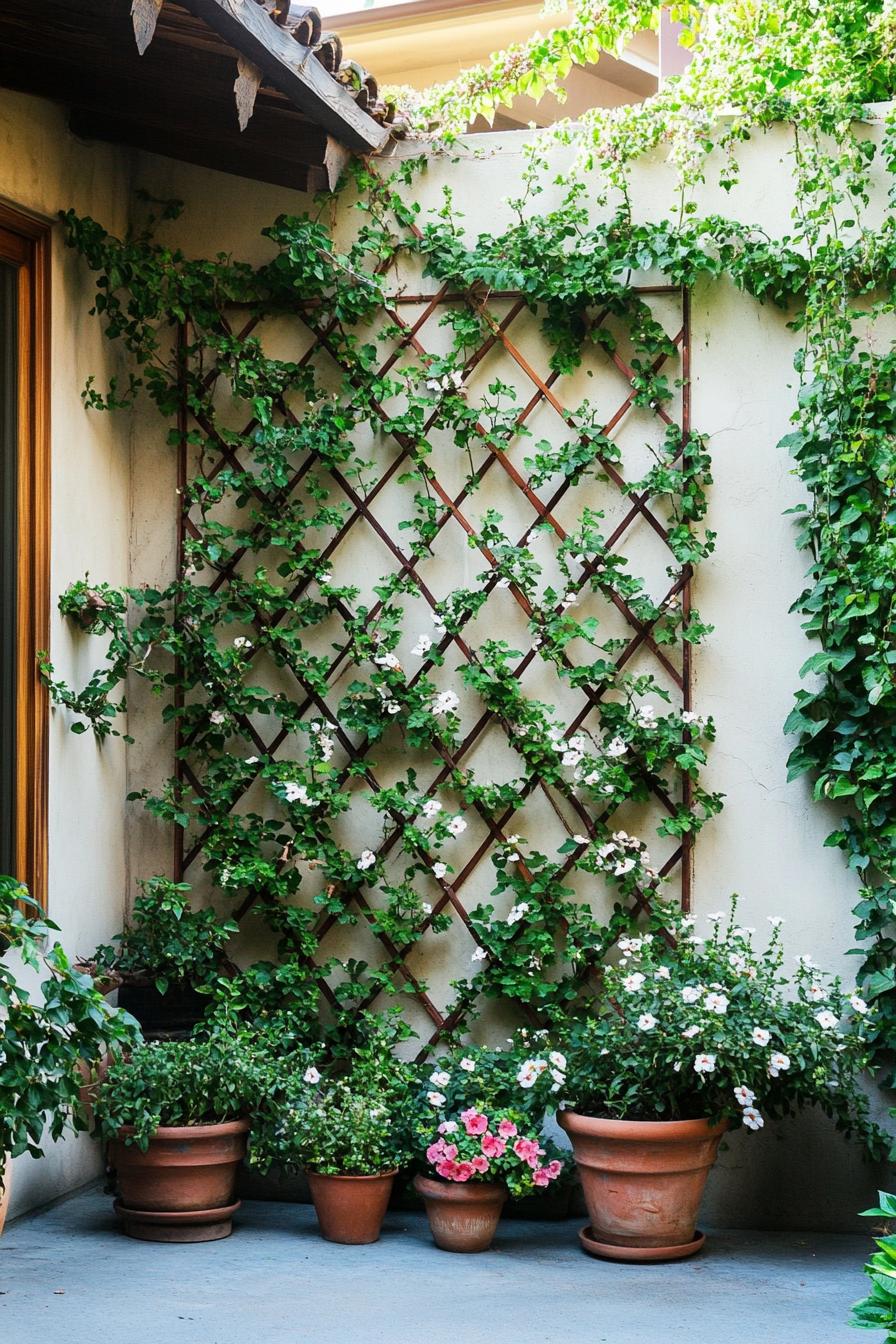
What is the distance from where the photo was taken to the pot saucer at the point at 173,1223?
11.1 ft

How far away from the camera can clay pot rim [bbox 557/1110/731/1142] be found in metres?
3.23

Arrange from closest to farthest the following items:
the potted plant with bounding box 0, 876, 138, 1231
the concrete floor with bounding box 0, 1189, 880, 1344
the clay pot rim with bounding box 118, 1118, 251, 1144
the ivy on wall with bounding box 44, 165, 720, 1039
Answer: the potted plant with bounding box 0, 876, 138, 1231 → the concrete floor with bounding box 0, 1189, 880, 1344 → the clay pot rim with bounding box 118, 1118, 251, 1144 → the ivy on wall with bounding box 44, 165, 720, 1039

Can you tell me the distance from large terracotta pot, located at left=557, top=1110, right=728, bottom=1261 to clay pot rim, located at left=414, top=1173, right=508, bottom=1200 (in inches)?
8.7

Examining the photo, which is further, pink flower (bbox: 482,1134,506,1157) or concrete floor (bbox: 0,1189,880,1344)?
pink flower (bbox: 482,1134,506,1157)

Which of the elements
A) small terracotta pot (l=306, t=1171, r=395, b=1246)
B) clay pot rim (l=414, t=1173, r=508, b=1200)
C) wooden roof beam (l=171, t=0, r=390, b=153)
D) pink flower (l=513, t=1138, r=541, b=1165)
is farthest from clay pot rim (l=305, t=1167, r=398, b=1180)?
wooden roof beam (l=171, t=0, r=390, b=153)

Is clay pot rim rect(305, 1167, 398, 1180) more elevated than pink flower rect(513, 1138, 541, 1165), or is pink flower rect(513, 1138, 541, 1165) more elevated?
pink flower rect(513, 1138, 541, 1165)

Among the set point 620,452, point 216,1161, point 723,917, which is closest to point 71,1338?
point 216,1161

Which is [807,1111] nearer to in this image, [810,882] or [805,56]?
[810,882]

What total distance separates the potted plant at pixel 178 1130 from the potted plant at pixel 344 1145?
10cm

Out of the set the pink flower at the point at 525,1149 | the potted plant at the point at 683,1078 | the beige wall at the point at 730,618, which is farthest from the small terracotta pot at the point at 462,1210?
the beige wall at the point at 730,618

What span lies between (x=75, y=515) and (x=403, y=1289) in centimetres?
217

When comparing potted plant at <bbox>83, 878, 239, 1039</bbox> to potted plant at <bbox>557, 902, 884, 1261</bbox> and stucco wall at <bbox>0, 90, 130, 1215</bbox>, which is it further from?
potted plant at <bbox>557, 902, 884, 1261</bbox>

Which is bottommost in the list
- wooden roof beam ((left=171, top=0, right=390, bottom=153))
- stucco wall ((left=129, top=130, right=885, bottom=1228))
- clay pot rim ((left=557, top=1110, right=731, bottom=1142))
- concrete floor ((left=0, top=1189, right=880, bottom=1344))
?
concrete floor ((left=0, top=1189, right=880, bottom=1344))

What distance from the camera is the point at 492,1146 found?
3.31 m
